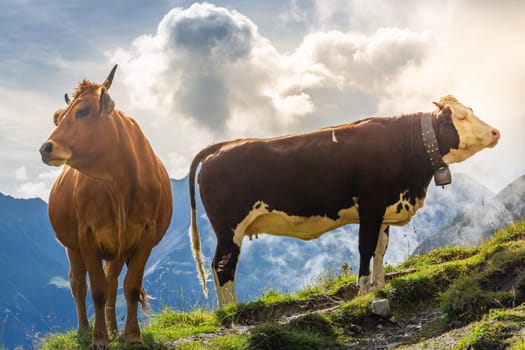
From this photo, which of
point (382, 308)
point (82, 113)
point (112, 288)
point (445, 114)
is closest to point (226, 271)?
point (112, 288)

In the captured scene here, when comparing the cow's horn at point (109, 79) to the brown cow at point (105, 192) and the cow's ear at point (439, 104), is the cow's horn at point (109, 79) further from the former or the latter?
the cow's ear at point (439, 104)

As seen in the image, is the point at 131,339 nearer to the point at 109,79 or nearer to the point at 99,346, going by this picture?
the point at 99,346

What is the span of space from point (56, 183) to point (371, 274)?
5446mm

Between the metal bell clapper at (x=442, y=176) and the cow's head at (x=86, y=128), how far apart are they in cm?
549

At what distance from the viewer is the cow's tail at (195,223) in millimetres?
10898

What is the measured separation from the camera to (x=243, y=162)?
35.5 feet

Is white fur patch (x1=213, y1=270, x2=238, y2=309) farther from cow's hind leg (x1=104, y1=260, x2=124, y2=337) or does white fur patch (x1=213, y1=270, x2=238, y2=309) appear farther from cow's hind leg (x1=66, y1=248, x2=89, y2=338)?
cow's hind leg (x1=66, y1=248, x2=89, y2=338)

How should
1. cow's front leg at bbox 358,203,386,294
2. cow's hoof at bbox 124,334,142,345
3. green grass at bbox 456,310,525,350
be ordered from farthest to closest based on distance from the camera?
1. cow's front leg at bbox 358,203,386,294
2. cow's hoof at bbox 124,334,142,345
3. green grass at bbox 456,310,525,350

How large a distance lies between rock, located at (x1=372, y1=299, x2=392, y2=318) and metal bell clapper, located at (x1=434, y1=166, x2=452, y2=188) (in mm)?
2581

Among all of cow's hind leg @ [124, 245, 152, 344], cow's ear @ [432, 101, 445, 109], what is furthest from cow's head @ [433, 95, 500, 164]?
cow's hind leg @ [124, 245, 152, 344]

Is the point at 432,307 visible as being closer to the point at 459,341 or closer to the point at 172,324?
the point at 459,341

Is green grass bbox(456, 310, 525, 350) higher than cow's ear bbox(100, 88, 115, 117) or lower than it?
lower

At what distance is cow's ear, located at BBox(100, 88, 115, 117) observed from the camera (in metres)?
7.91

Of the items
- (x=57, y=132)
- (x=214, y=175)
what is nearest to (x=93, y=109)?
(x=57, y=132)
